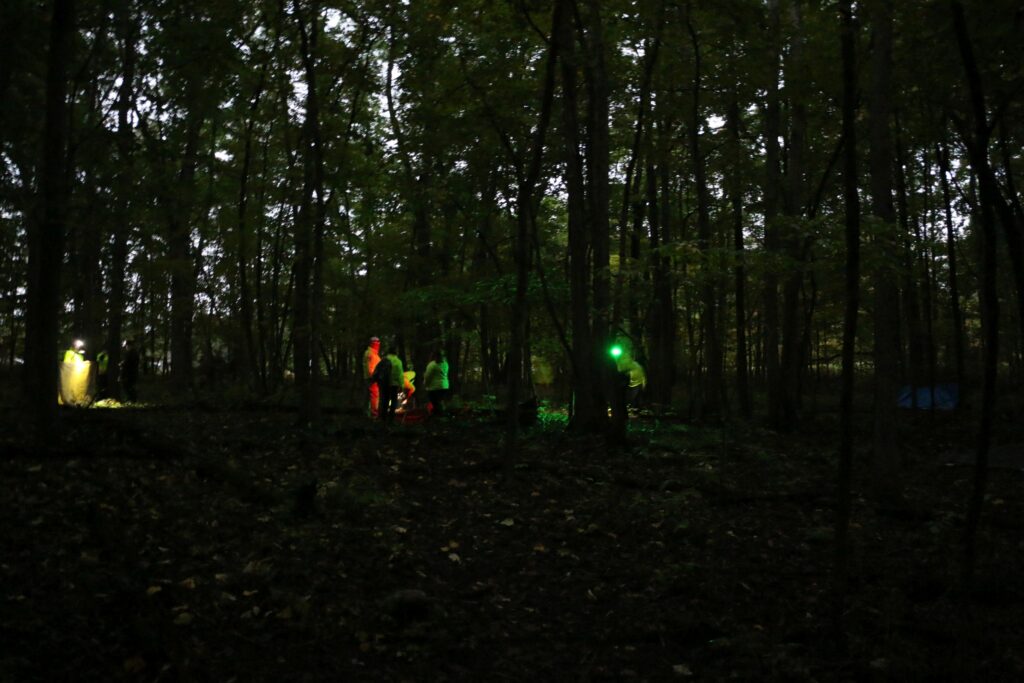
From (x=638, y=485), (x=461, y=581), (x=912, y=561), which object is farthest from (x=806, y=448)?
(x=461, y=581)

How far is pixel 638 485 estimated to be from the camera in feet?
31.0

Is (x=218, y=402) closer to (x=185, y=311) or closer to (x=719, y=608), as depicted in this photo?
(x=185, y=311)

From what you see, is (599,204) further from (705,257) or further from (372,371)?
(372,371)

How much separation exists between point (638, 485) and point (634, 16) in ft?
24.4

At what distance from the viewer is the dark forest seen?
467cm

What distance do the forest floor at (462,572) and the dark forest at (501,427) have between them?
0.11 ft

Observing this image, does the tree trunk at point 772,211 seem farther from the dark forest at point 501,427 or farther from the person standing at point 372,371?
the person standing at point 372,371

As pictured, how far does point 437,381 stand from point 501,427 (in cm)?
209

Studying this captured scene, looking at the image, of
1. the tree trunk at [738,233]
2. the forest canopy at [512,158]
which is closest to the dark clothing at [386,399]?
the forest canopy at [512,158]

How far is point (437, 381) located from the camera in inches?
621

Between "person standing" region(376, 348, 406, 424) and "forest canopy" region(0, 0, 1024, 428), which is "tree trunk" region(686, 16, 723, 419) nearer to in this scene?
"forest canopy" region(0, 0, 1024, 428)

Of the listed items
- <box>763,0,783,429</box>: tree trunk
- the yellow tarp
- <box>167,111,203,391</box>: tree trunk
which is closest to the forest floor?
<box>763,0,783,429</box>: tree trunk

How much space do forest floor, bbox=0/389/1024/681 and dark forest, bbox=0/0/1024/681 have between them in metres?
0.03

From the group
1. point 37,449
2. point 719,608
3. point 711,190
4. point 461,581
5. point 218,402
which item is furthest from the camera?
point 711,190
